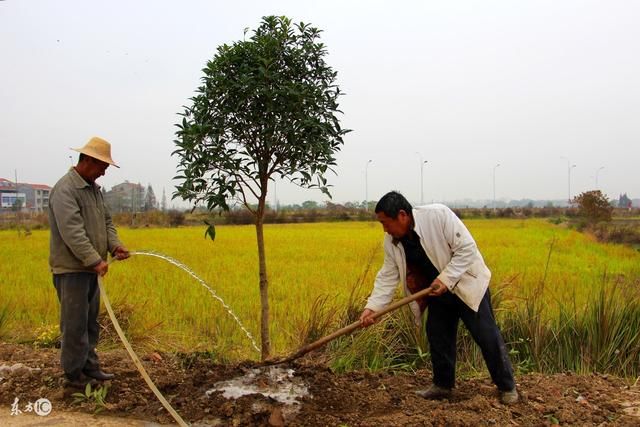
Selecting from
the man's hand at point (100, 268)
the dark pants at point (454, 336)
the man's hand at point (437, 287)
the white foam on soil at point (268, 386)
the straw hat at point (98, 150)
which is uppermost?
the straw hat at point (98, 150)

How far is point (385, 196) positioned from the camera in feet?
10.8

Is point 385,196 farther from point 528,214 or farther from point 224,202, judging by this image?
point 528,214

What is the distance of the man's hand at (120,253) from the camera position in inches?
154

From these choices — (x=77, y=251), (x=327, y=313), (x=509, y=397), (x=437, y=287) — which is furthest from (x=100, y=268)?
(x=509, y=397)

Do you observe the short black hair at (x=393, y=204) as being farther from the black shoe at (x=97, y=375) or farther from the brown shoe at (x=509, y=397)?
the black shoe at (x=97, y=375)

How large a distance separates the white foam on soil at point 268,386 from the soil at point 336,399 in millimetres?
37

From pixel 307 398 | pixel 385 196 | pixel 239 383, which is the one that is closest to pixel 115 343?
pixel 239 383

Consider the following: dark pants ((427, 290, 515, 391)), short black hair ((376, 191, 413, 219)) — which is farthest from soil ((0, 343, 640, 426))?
short black hair ((376, 191, 413, 219))

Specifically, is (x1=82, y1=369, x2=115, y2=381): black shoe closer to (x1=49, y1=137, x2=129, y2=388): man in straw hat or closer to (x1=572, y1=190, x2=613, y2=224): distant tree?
(x1=49, y1=137, x2=129, y2=388): man in straw hat

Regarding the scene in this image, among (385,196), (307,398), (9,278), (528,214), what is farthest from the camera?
(528,214)

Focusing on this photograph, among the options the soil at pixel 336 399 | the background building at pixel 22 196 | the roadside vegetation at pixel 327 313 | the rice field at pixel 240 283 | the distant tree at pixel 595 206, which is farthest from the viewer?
the background building at pixel 22 196

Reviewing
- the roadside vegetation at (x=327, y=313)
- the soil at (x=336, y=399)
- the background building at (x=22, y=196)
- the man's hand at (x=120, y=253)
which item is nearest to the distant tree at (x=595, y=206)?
the roadside vegetation at (x=327, y=313)

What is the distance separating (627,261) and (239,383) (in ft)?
37.6

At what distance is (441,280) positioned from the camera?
128 inches
